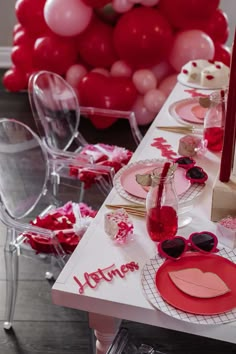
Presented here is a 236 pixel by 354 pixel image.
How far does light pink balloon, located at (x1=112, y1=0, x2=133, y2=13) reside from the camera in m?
2.99

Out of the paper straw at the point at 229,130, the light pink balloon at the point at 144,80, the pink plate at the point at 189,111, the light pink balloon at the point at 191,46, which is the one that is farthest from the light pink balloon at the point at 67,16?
the paper straw at the point at 229,130

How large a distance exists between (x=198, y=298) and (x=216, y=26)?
2.44 m

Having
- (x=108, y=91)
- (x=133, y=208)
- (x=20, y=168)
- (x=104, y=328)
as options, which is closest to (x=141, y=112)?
(x=108, y=91)

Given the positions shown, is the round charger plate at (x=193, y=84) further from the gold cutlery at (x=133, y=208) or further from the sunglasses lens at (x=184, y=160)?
the gold cutlery at (x=133, y=208)

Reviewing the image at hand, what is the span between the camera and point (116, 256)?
126 centimetres

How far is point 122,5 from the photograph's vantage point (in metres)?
3.01

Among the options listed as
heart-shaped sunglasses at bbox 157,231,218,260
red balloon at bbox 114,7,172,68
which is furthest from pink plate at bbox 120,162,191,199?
red balloon at bbox 114,7,172,68

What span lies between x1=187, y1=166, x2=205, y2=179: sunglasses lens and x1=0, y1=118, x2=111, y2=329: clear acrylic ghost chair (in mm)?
461

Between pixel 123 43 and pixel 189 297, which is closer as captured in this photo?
pixel 189 297

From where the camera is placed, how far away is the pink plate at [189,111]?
6.19ft

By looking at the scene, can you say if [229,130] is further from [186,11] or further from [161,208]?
[186,11]

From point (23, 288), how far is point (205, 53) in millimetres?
1700

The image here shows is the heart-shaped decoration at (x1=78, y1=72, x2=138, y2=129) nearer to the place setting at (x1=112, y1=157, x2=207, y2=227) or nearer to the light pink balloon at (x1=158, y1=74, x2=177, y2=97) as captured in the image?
the light pink balloon at (x1=158, y1=74, x2=177, y2=97)

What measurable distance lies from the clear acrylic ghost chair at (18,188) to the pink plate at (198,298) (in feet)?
1.83
